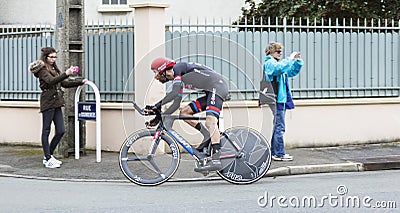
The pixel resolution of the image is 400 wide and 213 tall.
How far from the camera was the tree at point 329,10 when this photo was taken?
18.5 meters

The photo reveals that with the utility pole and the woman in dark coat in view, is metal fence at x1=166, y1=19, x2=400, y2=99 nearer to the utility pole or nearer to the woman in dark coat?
the utility pole

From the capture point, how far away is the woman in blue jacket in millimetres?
12617

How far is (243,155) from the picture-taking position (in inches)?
430

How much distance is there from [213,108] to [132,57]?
3.95m

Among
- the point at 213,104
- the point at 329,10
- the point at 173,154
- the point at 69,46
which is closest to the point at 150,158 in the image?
the point at 173,154

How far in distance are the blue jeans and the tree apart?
214 inches

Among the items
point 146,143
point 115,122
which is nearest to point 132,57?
point 115,122

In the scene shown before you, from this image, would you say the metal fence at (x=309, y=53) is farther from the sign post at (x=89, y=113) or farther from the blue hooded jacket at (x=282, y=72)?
the sign post at (x=89, y=113)

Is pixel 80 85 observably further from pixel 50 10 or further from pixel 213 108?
pixel 50 10

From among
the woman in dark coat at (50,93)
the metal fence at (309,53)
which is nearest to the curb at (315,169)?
the metal fence at (309,53)

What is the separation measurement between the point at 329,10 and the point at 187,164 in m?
7.51

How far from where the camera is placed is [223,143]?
10820mm

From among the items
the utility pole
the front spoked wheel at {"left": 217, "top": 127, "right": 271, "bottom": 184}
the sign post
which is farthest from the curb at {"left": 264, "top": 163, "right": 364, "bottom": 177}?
the utility pole

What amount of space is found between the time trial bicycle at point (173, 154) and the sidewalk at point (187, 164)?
31.3 inches
